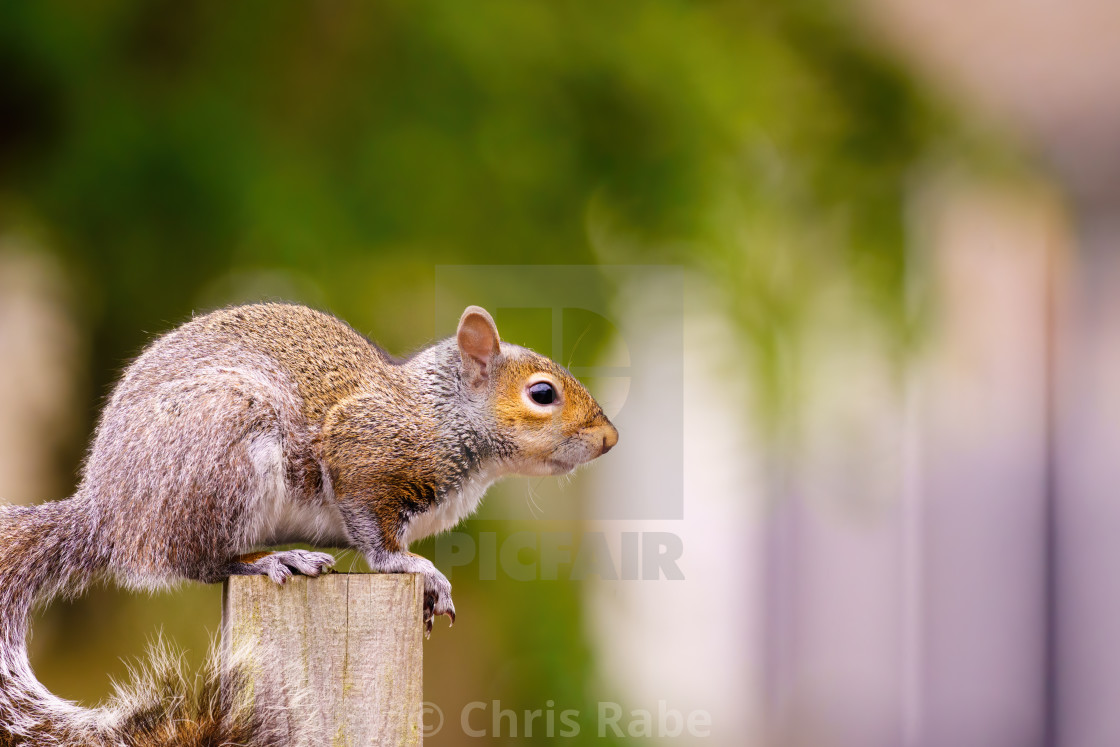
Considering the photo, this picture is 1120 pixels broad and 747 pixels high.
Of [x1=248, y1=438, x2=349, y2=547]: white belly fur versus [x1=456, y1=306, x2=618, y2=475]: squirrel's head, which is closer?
[x1=248, y1=438, x2=349, y2=547]: white belly fur

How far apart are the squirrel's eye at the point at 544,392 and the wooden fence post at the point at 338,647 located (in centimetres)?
32

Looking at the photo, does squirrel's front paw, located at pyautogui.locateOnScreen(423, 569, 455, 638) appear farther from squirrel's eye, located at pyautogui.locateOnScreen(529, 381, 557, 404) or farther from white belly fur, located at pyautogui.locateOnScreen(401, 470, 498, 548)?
squirrel's eye, located at pyautogui.locateOnScreen(529, 381, 557, 404)

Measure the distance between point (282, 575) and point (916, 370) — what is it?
2.17m

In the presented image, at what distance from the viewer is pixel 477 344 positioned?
1251mm

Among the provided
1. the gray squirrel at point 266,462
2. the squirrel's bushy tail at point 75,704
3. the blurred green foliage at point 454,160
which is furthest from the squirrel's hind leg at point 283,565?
the blurred green foliage at point 454,160

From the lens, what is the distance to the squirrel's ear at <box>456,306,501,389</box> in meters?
1.23

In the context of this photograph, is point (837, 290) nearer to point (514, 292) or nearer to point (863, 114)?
point (863, 114)

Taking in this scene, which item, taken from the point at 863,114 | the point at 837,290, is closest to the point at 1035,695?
the point at 837,290

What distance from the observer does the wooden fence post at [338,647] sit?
1.04 m

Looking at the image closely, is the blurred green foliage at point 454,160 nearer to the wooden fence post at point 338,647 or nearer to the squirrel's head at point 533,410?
the squirrel's head at point 533,410

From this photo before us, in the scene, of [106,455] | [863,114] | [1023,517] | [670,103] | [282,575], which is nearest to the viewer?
[282,575]

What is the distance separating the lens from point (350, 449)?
46.4 inches

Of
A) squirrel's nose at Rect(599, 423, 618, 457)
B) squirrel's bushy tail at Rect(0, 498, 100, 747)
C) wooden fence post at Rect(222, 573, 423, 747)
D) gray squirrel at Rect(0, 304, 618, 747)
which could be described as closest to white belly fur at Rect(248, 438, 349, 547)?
gray squirrel at Rect(0, 304, 618, 747)

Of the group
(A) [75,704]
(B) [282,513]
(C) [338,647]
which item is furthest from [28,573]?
(C) [338,647]
